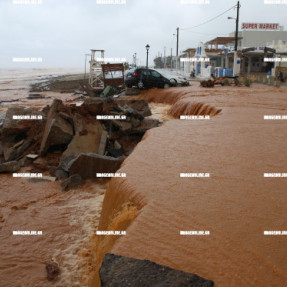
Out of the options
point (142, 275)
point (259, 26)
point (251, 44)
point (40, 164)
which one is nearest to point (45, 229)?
point (142, 275)

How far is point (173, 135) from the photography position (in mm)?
7105

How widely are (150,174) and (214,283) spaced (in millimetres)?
2274

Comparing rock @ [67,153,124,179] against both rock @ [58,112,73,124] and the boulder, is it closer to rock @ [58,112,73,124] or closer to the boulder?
rock @ [58,112,73,124]

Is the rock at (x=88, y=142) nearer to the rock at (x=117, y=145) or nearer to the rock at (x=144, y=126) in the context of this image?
the rock at (x=117, y=145)

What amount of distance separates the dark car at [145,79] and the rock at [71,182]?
15.1 meters

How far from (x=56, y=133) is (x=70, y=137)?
0.42 metres

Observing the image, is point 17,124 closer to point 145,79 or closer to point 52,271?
point 52,271

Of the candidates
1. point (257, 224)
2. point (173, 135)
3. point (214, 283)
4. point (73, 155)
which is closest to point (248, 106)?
point (173, 135)

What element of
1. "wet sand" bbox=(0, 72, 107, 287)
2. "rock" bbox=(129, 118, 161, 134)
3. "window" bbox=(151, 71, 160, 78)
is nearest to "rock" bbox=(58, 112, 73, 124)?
"rock" bbox=(129, 118, 161, 134)

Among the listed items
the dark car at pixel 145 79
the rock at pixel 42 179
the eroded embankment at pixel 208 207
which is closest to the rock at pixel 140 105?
the rock at pixel 42 179

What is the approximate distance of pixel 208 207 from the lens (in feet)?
11.7

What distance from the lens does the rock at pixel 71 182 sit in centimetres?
700

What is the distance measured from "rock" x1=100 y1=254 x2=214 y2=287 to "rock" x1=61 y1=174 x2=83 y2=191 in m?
4.45

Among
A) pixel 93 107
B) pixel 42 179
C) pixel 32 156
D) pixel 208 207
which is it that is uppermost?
pixel 93 107
